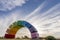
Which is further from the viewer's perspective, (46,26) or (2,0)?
(2,0)

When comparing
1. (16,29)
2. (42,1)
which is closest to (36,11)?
(42,1)

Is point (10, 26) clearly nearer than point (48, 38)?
No

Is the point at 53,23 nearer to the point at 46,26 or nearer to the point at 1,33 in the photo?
the point at 46,26

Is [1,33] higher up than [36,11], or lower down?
lower down

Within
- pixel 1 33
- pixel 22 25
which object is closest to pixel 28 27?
pixel 22 25

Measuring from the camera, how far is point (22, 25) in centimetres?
412

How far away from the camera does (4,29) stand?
166 inches

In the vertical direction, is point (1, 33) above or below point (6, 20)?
below

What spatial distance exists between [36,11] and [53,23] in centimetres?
47

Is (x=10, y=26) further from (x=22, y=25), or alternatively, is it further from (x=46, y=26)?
(x=46, y=26)

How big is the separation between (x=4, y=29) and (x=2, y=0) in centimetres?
71

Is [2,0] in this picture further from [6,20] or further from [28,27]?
[28,27]

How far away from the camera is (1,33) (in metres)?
4.20

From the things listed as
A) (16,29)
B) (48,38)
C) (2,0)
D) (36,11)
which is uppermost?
(2,0)
